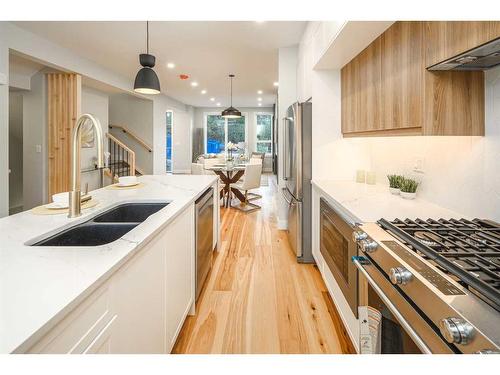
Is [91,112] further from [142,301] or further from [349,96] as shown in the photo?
[142,301]

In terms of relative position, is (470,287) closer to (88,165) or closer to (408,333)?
(408,333)

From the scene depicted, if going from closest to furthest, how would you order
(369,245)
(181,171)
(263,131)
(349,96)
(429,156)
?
(369,245) < (429,156) < (349,96) < (181,171) < (263,131)

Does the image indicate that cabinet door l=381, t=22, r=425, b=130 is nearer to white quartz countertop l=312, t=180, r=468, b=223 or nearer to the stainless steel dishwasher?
white quartz countertop l=312, t=180, r=468, b=223

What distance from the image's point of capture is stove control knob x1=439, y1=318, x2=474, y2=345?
66 centimetres

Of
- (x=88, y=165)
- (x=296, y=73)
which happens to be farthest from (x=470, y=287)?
(x=88, y=165)

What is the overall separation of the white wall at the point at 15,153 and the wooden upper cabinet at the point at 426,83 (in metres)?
7.13

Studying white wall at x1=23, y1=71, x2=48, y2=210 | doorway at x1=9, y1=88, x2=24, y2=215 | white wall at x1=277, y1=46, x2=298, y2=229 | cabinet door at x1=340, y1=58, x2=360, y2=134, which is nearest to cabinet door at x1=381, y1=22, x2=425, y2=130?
cabinet door at x1=340, y1=58, x2=360, y2=134

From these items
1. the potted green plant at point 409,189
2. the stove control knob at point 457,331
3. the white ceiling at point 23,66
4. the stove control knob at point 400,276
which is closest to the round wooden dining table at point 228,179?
the white ceiling at point 23,66

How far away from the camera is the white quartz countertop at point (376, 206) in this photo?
1.61m

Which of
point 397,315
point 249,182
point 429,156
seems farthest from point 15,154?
point 397,315

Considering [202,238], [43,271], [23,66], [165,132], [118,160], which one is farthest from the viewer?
[165,132]

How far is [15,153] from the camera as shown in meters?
6.34

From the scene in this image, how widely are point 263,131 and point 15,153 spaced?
27.7 feet

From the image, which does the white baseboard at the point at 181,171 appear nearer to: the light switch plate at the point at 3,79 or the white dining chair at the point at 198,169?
the white dining chair at the point at 198,169
